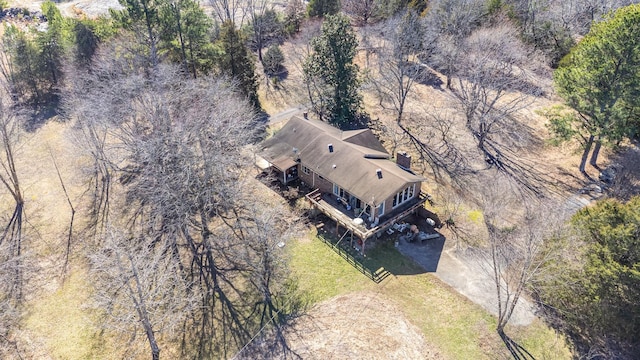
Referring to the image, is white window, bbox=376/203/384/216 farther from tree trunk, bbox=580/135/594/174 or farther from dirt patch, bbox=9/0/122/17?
dirt patch, bbox=9/0/122/17

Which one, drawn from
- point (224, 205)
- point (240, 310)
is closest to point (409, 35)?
point (224, 205)

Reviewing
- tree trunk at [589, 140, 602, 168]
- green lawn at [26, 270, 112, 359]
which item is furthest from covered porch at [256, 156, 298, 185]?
tree trunk at [589, 140, 602, 168]

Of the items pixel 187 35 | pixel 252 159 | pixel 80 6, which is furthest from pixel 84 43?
pixel 80 6

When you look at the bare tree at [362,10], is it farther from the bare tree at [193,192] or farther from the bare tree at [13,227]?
the bare tree at [13,227]

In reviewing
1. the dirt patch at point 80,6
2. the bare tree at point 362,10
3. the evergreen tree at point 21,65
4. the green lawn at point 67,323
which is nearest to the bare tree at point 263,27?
the bare tree at point 362,10

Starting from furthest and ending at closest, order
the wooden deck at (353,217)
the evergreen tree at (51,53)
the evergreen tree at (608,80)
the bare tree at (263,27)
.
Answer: the bare tree at (263,27) < the evergreen tree at (51,53) < the evergreen tree at (608,80) < the wooden deck at (353,217)

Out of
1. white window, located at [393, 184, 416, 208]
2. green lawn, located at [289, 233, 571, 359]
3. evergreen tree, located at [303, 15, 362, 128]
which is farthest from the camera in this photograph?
evergreen tree, located at [303, 15, 362, 128]

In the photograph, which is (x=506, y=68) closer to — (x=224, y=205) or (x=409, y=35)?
(x=409, y=35)
